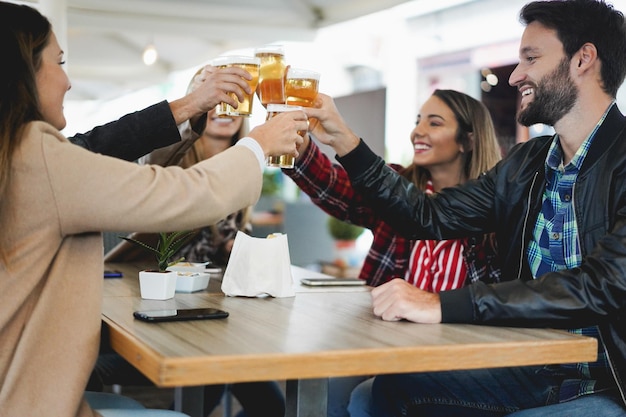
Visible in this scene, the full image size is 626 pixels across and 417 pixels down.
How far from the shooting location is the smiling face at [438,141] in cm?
292

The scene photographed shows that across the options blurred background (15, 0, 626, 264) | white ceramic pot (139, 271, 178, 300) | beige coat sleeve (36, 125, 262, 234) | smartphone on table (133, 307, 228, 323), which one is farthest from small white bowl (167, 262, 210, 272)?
blurred background (15, 0, 626, 264)

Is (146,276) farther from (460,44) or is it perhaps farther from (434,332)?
(460,44)

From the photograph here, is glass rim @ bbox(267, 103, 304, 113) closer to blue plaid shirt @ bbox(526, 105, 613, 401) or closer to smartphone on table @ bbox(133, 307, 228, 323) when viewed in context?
smartphone on table @ bbox(133, 307, 228, 323)

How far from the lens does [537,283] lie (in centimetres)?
175

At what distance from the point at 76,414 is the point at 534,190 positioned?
130 cm

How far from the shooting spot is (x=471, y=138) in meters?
2.96

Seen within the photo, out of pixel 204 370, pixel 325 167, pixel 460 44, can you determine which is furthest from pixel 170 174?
pixel 460 44

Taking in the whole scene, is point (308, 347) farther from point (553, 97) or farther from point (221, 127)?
point (221, 127)

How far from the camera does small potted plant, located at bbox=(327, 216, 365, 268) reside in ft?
21.7

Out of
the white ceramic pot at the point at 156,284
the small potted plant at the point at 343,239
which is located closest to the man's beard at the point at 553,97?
the white ceramic pot at the point at 156,284

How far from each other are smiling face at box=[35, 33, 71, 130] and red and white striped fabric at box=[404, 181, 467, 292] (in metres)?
1.47

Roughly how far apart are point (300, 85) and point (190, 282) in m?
0.60

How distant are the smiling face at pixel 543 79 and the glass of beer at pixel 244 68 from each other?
0.73 metres

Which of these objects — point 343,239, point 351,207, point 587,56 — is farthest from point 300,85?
point 343,239
